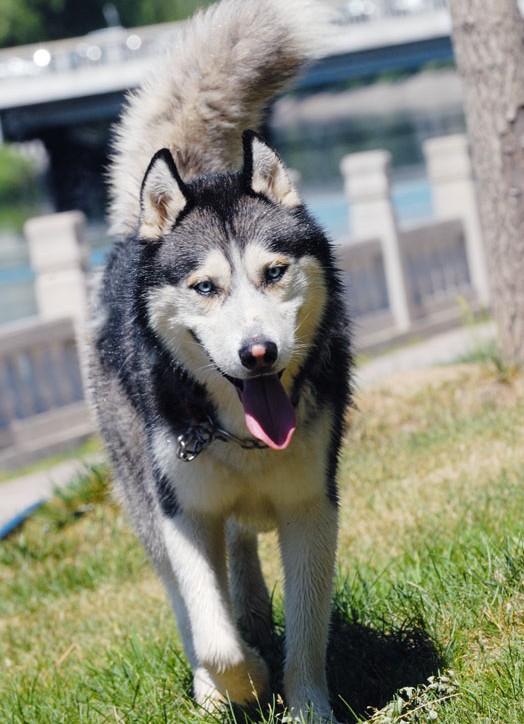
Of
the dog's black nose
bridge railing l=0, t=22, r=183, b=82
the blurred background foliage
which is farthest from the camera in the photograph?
the blurred background foliage

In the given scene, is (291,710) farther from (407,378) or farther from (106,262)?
(407,378)

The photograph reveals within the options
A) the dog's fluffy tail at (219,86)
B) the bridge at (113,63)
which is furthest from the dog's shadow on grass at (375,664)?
the bridge at (113,63)

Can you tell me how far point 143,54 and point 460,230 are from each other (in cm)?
3345

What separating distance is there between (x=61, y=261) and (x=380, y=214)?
3.84 m

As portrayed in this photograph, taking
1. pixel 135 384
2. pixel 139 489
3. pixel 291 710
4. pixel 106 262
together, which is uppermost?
pixel 106 262

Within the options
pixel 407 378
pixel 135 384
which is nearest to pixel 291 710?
pixel 135 384

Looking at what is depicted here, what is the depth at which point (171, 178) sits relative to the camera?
3.66 m

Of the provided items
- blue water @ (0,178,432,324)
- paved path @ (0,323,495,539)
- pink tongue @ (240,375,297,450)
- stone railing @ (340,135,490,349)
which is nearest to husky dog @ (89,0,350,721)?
pink tongue @ (240,375,297,450)

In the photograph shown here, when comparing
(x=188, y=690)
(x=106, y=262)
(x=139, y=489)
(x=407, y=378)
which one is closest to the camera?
(x=188, y=690)

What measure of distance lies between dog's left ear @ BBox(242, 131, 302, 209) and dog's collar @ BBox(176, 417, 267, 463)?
0.73m

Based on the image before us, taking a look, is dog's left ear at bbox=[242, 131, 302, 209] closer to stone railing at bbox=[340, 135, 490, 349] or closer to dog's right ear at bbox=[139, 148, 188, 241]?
dog's right ear at bbox=[139, 148, 188, 241]

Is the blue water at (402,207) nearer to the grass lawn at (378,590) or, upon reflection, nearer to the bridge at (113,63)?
the grass lawn at (378,590)

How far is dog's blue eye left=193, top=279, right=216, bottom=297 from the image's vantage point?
3457mm

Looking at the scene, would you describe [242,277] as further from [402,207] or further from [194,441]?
[402,207]
